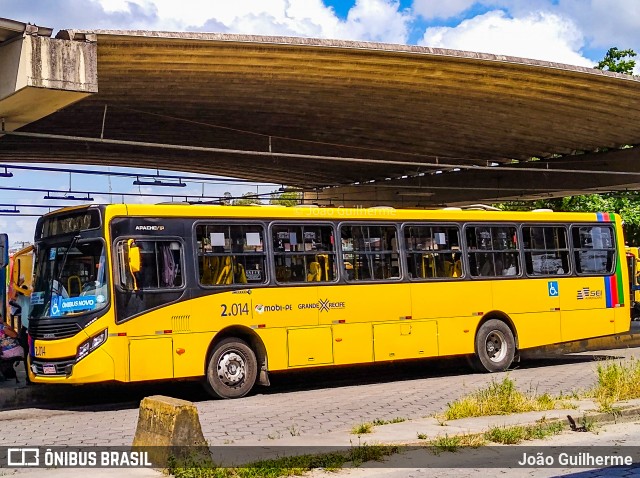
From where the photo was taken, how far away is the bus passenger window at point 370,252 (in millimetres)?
17203

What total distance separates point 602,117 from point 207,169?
15472 millimetres

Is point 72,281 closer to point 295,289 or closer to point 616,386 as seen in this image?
point 295,289

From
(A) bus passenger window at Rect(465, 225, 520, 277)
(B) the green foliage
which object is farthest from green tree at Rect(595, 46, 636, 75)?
(A) bus passenger window at Rect(465, 225, 520, 277)

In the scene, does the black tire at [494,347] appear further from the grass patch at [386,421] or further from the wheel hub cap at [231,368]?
the grass patch at [386,421]

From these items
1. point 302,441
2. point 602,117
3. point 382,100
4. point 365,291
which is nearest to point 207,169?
point 382,100

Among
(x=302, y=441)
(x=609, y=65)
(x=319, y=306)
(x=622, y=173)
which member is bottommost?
(x=302, y=441)

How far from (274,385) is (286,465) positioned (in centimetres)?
931

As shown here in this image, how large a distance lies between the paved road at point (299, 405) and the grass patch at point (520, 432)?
6.71ft

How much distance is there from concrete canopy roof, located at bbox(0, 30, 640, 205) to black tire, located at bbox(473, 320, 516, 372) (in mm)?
4565

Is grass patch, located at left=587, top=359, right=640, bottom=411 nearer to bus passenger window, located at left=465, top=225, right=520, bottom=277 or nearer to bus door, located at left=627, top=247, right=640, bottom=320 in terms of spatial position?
bus passenger window, located at left=465, top=225, right=520, bottom=277

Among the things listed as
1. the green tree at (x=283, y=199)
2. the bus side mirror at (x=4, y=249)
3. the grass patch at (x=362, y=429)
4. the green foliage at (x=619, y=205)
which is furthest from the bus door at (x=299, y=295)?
the green foliage at (x=619, y=205)

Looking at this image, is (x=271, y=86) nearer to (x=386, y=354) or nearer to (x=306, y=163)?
(x=386, y=354)

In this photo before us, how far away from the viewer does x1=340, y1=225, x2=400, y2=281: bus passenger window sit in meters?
17.2

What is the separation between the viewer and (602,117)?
28.9 metres
